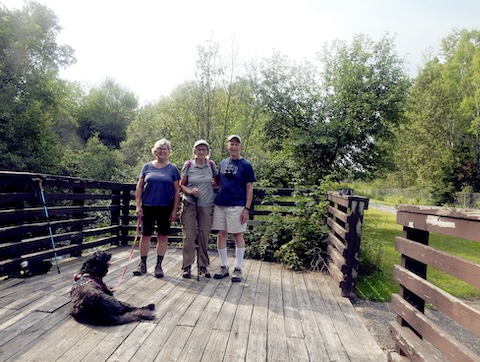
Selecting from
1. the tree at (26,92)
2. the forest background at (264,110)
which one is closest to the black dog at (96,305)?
the forest background at (264,110)

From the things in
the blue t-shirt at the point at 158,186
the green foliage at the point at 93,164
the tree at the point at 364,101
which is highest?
the tree at the point at 364,101

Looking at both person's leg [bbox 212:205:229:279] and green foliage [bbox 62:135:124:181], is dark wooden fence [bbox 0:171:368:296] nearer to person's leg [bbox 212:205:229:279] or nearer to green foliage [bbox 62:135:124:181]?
person's leg [bbox 212:205:229:279]

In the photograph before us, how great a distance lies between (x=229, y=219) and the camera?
3893mm

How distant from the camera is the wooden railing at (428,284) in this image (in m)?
1.46

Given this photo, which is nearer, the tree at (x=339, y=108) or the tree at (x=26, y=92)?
the tree at (x=339, y=108)

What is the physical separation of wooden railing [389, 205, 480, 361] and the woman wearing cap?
2178mm

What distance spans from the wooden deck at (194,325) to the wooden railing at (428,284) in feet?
1.39

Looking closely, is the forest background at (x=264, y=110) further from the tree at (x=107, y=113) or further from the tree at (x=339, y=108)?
the tree at (x=107, y=113)

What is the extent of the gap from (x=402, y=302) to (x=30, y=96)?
2117cm

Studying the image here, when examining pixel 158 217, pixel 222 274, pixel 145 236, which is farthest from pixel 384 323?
pixel 145 236

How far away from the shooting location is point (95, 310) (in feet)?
8.23

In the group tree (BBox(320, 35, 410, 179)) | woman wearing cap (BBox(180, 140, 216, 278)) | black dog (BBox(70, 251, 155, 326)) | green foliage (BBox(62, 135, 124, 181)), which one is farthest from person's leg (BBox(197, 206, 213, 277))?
green foliage (BBox(62, 135, 124, 181))

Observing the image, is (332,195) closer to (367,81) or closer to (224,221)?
(224,221)

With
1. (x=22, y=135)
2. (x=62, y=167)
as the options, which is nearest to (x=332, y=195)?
(x=22, y=135)
